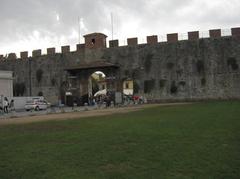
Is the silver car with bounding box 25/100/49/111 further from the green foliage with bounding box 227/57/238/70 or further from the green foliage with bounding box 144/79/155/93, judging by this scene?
the green foliage with bounding box 227/57/238/70

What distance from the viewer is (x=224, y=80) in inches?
1330

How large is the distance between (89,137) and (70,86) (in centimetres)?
2908

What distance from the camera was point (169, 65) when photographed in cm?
3559

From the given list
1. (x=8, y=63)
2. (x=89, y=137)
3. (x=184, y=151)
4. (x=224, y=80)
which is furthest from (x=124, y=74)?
(x=184, y=151)

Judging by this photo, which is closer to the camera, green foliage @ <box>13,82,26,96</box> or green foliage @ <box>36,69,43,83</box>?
green foliage @ <box>36,69,43,83</box>

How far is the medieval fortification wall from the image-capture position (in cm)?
3378

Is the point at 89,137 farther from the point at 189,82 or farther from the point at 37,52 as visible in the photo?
the point at 37,52

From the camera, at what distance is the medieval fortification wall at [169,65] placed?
3378 centimetres

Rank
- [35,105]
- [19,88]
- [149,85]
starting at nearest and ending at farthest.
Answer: [35,105]
[149,85]
[19,88]

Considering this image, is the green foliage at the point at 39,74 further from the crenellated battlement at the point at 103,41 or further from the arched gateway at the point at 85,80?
the arched gateway at the point at 85,80

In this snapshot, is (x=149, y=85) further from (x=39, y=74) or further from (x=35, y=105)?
(x=39, y=74)

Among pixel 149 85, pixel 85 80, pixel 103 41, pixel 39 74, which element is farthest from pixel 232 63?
pixel 39 74

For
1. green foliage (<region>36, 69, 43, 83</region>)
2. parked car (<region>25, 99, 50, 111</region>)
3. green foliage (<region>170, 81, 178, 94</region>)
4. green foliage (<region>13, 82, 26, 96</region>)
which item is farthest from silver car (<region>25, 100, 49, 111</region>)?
green foliage (<region>170, 81, 178, 94</region>)

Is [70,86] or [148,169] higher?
[70,86]
